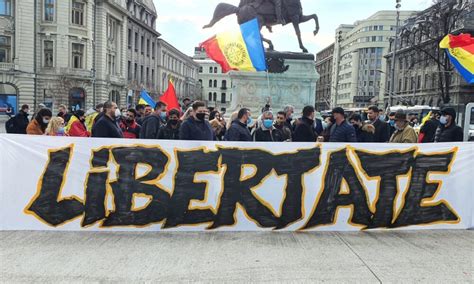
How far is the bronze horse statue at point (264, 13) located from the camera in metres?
15.2

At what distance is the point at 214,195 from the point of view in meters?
5.16

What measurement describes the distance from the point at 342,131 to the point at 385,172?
1.27 metres

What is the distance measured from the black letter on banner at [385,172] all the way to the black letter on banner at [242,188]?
1.27 metres

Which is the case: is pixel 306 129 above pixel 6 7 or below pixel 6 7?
below

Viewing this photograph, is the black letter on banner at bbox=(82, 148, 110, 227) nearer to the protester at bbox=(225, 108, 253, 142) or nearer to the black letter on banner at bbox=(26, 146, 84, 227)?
the black letter on banner at bbox=(26, 146, 84, 227)

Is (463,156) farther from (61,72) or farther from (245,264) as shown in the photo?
(61,72)

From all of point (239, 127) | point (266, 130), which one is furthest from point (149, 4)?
point (239, 127)

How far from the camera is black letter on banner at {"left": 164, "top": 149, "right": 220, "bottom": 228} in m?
5.09

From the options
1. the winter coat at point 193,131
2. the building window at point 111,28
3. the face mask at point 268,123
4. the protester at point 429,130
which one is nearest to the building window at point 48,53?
the building window at point 111,28

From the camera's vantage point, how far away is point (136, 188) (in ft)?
16.7

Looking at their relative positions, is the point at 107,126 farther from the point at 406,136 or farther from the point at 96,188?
the point at 406,136

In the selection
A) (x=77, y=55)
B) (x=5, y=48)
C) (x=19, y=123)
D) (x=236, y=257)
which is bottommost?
(x=236, y=257)

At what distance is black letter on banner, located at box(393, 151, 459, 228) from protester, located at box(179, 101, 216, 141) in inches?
113

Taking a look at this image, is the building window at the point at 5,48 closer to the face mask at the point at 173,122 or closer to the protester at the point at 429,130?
the face mask at the point at 173,122
